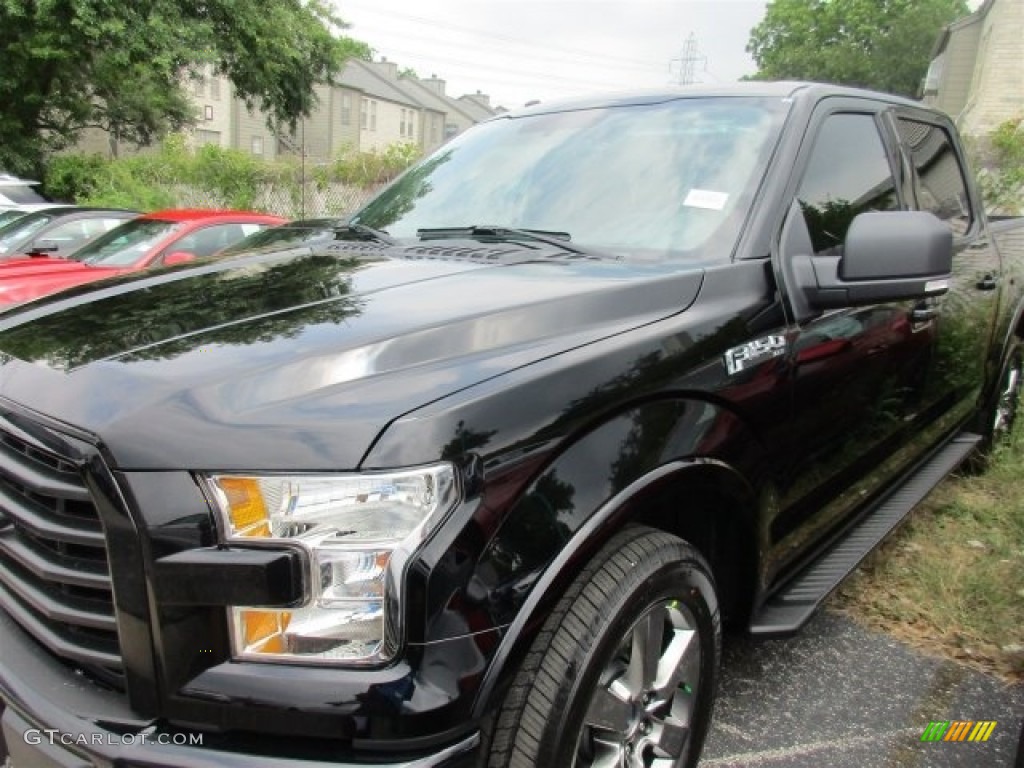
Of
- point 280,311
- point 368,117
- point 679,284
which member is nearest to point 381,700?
point 280,311

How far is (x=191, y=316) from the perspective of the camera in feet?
6.13

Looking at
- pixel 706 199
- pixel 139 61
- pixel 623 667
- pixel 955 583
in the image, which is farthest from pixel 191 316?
pixel 139 61

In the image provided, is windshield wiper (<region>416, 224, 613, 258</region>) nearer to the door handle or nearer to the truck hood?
the truck hood

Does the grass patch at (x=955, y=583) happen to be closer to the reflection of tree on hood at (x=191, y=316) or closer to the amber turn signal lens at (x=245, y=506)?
the reflection of tree on hood at (x=191, y=316)

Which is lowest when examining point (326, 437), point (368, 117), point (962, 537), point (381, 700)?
point (962, 537)

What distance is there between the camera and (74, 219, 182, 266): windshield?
7.26m

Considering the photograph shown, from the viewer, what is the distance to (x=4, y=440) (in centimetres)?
166

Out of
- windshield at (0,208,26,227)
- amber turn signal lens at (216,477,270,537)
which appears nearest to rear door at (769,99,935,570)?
amber turn signal lens at (216,477,270,537)

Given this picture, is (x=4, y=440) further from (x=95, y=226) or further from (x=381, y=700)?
(x=95, y=226)

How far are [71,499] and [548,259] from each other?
133 centimetres

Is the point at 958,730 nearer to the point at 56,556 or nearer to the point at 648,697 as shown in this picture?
the point at 648,697

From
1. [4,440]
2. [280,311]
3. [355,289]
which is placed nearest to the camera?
[4,440]

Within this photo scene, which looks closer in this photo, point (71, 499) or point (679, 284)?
point (71, 499)

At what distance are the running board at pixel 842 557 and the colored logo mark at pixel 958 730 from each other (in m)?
0.51
